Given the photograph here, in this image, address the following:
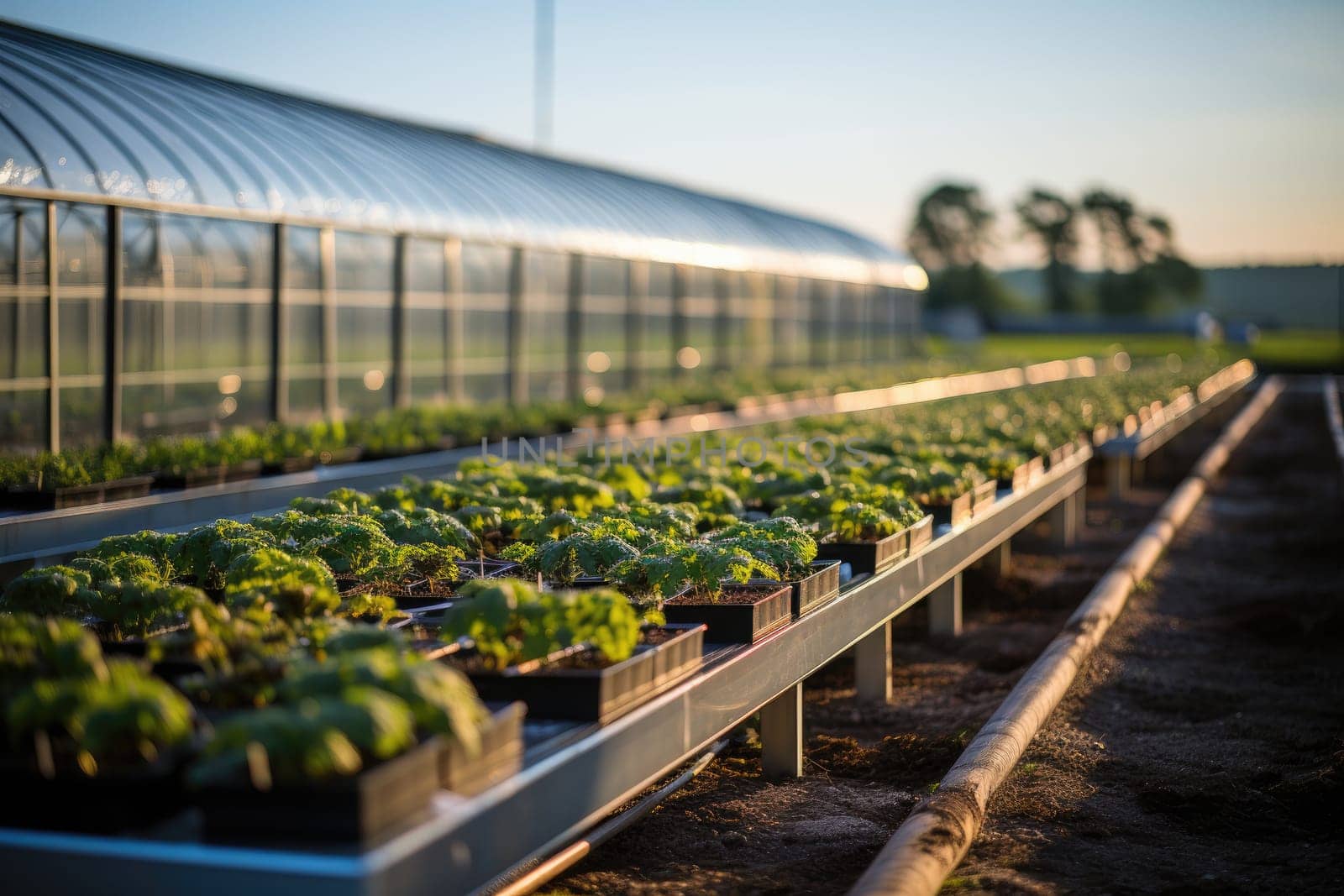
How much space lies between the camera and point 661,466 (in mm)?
8312

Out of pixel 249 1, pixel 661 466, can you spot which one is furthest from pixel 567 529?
pixel 249 1

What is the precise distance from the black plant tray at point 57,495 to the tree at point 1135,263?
253 feet

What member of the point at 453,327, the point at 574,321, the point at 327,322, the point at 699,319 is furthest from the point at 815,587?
the point at 699,319

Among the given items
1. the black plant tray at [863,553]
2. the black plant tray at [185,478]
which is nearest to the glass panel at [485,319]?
the black plant tray at [185,478]

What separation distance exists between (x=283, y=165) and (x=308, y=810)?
10973 millimetres

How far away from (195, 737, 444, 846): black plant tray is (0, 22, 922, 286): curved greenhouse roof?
744cm

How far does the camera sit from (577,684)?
3645mm

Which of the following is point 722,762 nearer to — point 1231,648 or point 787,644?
point 787,644

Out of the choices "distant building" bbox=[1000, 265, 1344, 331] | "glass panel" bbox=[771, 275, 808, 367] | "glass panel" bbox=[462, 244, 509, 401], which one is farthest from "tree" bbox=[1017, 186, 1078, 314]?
"glass panel" bbox=[462, 244, 509, 401]

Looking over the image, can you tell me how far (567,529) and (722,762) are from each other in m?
1.34

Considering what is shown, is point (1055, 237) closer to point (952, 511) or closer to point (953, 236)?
point (953, 236)

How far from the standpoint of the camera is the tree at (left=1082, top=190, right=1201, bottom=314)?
261 feet

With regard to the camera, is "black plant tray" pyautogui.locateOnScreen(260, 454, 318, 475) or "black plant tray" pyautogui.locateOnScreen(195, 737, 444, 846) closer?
"black plant tray" pyautogui.locateOnScreen(195, 737, 444, 846)

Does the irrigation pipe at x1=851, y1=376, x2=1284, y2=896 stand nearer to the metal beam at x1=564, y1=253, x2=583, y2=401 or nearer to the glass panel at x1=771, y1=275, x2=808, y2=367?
the metal beam at x1=564, y1=253, x2=583, y2=401
